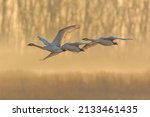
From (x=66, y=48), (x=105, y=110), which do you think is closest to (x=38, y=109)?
(x=105, y=110)

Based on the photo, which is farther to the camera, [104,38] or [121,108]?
[121,108]

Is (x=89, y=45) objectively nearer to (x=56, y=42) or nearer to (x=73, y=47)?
(x=73, y=47)

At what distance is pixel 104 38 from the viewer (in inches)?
901

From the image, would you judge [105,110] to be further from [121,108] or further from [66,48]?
[66,48]

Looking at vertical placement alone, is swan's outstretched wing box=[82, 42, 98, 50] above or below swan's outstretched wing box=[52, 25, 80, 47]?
below

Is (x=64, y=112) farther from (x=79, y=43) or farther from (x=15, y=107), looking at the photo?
(x=79, y=43)

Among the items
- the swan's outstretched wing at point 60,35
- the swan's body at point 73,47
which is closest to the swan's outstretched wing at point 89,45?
the swan's body at point 73,47

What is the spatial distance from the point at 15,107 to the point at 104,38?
17.2ft

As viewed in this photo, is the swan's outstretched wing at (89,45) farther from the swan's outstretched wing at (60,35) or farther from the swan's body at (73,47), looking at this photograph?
the swan's outstretched wing at (60,35)

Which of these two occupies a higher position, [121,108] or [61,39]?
[61,39]

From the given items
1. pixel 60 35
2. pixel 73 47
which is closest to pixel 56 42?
pixel 60 35

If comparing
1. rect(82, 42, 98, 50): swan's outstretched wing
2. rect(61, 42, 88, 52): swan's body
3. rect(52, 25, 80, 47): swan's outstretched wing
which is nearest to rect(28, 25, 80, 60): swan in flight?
rect(52, 25, 80, 47): swan's outstretched wing

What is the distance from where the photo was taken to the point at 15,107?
26.2 m

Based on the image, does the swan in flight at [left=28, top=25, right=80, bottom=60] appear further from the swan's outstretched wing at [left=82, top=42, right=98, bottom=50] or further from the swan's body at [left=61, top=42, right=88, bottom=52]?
the swan's outstretched wing at [left=82, top=42, right=98, bottom=50]
